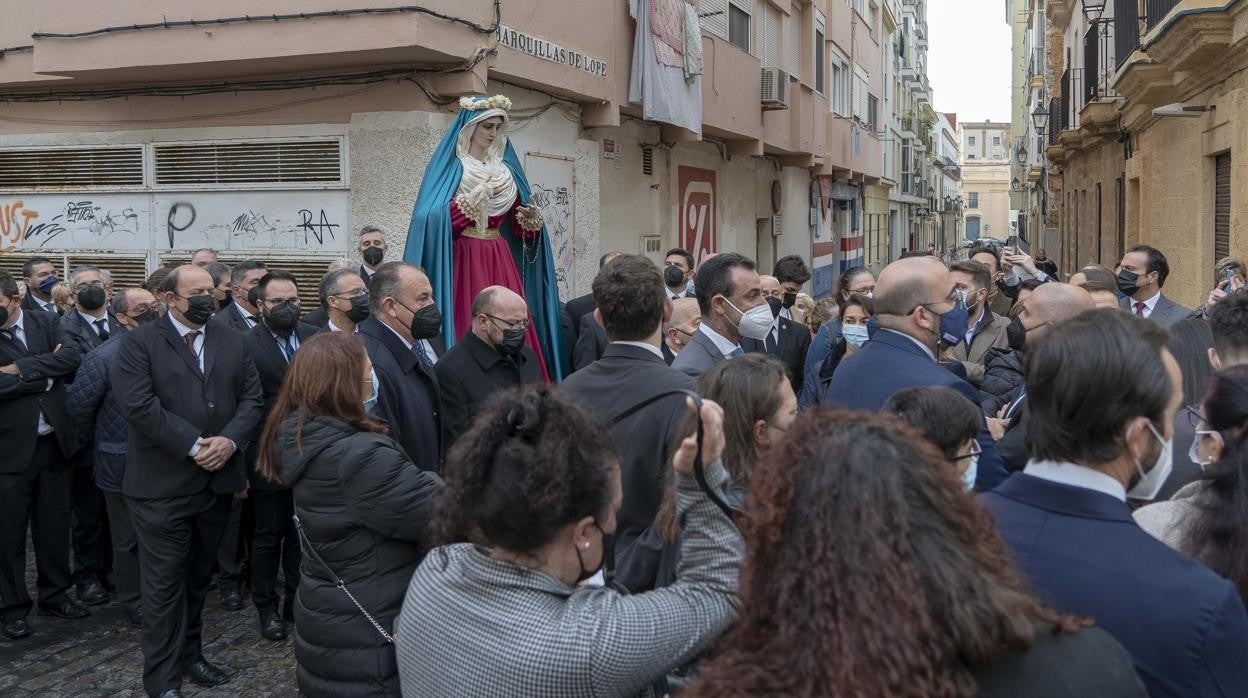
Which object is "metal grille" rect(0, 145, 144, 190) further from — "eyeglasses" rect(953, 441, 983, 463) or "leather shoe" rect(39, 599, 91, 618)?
"eyeglasses" rect(953, 441, 983, 463)

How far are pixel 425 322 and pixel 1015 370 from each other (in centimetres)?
305

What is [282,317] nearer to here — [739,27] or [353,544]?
[353,544]

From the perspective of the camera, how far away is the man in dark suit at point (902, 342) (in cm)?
387

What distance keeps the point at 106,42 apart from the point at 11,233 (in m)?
3.09

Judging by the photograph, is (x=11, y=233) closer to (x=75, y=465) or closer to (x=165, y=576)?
(x=75, y=465)

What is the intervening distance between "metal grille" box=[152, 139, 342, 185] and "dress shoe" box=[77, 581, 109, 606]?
13.2ft

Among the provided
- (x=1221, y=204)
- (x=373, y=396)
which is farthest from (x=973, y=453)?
(x=1221, y=204)

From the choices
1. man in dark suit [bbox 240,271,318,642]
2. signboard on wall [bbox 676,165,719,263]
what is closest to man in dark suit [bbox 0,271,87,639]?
man in dark suit [bbox 240,271,318,642]

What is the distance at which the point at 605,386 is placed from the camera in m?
3.62

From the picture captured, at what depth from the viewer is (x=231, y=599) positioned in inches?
256

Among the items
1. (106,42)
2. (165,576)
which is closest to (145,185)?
(106,42)

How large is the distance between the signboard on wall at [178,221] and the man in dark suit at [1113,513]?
26.7ft

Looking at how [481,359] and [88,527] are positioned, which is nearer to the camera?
[481,359]

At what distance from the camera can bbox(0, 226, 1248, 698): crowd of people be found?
1529 mm
